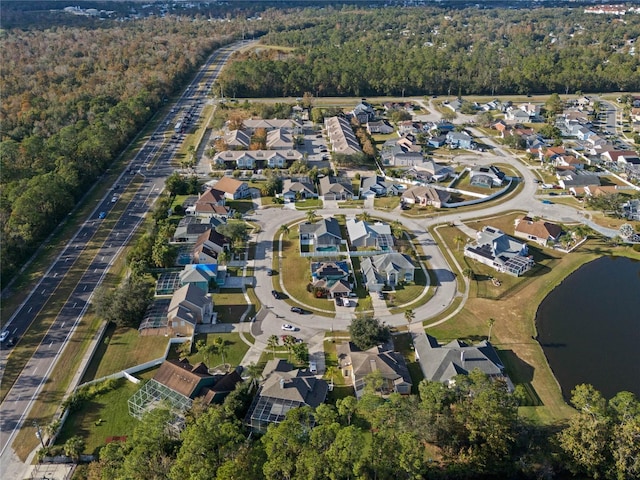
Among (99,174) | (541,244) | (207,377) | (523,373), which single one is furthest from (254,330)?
(99,174)

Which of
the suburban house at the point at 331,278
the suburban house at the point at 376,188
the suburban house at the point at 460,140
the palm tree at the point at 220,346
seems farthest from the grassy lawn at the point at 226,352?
the suburban house at the point at 460,140

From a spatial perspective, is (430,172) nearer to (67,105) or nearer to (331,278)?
(331,278)

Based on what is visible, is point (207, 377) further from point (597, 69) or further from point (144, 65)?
point (597, 69)

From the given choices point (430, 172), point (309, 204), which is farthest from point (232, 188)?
point (430, 172)

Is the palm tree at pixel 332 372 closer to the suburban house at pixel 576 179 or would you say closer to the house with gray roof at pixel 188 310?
the house with gray roof at pixel 188 310

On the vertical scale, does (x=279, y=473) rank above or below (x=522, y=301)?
above

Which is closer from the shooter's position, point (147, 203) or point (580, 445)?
point (580, 445)
